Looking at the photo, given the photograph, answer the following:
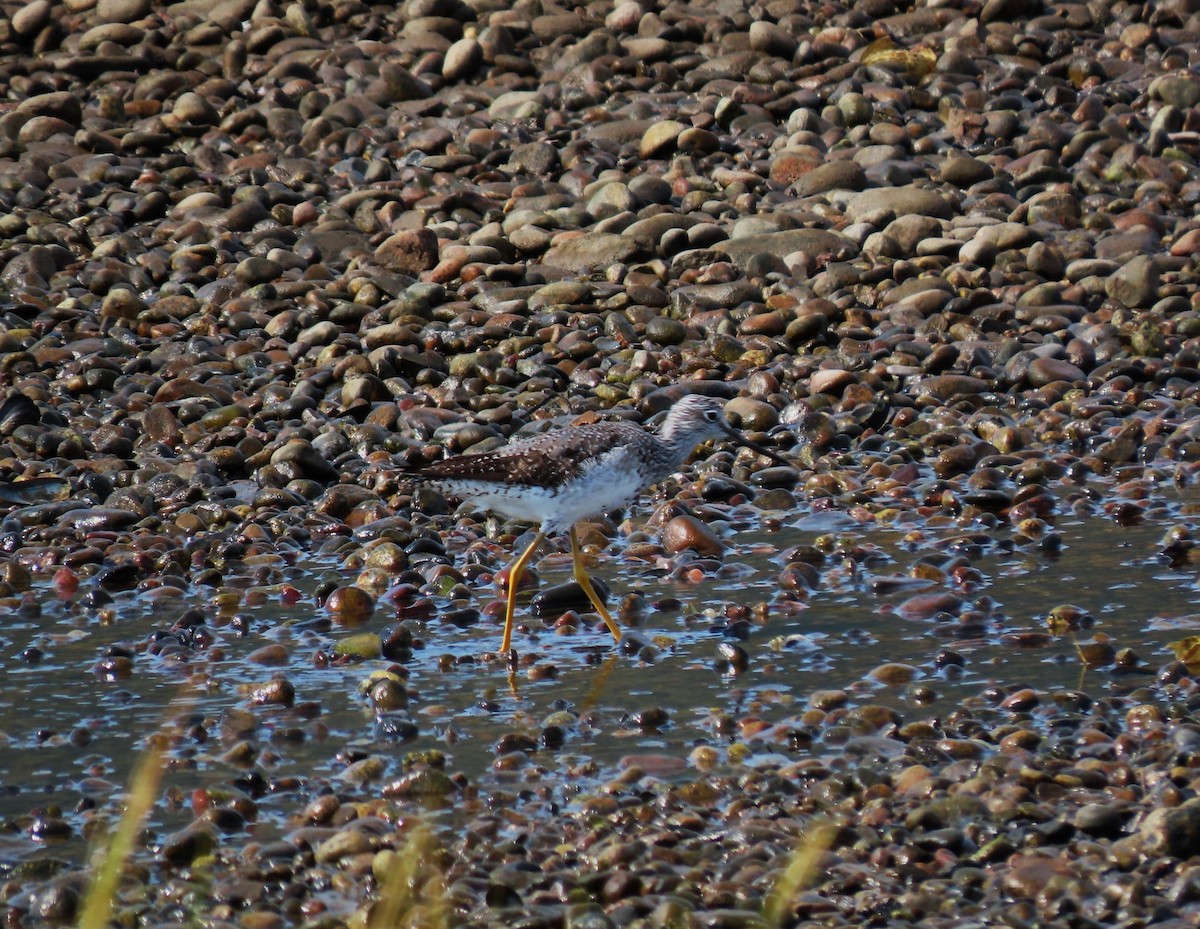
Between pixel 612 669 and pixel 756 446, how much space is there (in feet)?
10.0

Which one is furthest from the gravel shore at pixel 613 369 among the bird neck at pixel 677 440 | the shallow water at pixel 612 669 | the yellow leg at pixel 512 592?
the bird neck at pixel 677 440

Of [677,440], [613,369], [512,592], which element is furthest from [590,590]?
[613,369]

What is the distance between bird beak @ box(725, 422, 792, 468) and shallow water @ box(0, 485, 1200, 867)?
723 millimetres

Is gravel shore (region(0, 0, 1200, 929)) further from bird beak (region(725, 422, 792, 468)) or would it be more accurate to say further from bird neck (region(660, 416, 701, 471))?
bird neck (region(660, 416, 701, 471))

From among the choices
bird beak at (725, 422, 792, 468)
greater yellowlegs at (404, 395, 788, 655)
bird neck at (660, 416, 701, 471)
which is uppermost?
greater yellowlegs at (404, 395, 788, 655)

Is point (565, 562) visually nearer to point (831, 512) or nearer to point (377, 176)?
point (831, 512)

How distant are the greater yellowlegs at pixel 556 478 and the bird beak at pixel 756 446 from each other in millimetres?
981

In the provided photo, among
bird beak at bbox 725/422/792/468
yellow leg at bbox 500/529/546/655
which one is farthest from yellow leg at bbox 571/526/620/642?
bird beak at bbox 725/422/792/468

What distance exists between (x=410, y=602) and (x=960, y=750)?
13.4 feet

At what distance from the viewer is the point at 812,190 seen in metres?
17.1

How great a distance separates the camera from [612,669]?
9.66 m

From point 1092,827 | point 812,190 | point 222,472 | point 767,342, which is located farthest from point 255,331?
point 1092,827

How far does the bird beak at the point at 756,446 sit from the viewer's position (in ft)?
38.8

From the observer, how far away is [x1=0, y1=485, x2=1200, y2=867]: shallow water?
328 inches
